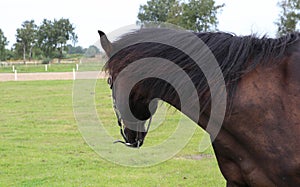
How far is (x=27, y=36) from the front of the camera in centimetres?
4553

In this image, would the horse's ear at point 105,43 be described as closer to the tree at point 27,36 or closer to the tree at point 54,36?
the tree at point 54,36

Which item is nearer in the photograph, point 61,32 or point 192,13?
point 192,13

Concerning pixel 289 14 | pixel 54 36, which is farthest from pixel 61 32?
pixel 289 14

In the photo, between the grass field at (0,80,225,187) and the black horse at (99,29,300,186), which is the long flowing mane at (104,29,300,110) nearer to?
the black horse at (99,29,300,186)

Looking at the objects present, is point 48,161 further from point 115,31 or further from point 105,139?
point 115,31

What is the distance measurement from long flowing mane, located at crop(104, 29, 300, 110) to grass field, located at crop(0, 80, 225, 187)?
0.67 meters

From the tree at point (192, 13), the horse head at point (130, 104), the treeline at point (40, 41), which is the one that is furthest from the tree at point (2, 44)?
the horse head at point (130, 104)

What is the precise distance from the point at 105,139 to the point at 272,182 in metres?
4.64

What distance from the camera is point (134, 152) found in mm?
6156

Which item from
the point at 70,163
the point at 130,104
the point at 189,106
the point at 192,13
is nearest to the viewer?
the point at 189,106

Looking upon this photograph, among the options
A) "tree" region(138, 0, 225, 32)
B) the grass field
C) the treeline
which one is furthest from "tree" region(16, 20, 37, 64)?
the grass field

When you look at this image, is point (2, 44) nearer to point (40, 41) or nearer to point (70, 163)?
point (40, 41)

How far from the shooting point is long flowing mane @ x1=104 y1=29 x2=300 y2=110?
7.77ft

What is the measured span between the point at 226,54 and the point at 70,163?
3904mm
